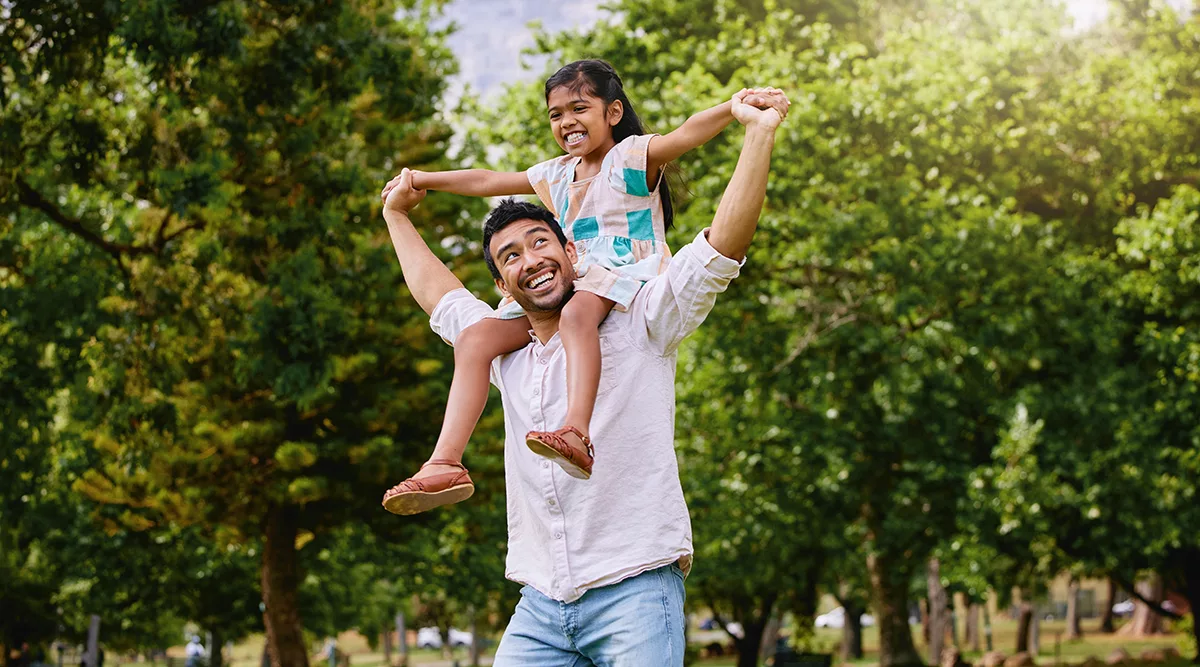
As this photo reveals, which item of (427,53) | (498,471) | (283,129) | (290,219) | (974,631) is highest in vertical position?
(427,53)

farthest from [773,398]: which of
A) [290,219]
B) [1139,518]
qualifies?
[290,219]

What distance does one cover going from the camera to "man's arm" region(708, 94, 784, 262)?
295 centimetres

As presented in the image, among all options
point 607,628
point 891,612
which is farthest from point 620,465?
point 891,612

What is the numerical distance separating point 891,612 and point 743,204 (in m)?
21.8

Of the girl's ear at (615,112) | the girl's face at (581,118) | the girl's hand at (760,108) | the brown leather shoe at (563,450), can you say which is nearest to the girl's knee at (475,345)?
the brown leather shoe at (563,450)

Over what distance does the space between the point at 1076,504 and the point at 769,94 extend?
14.8m

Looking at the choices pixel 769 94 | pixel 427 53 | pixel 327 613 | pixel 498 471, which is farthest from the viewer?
pixel 327 613

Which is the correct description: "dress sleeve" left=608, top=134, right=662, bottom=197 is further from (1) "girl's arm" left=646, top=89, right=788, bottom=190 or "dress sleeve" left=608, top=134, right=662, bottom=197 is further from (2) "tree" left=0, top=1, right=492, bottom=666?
(2) "tree" left=0, top=1, right=492, bottom=666

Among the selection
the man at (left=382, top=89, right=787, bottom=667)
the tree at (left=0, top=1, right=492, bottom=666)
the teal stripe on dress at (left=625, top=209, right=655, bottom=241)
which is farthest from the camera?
the tree at (left=0, top=1, right=492, bottom=666)

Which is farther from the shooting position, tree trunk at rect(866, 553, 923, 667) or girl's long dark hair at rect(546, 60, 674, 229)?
tree trunk at rect(866, 553, 923, 667)

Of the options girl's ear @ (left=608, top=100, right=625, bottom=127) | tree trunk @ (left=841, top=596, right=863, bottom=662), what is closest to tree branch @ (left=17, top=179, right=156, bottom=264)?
girl's ear @ (left=608, top=100, right=625, bottom=127)

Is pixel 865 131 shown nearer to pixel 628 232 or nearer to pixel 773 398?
pixel 773 398

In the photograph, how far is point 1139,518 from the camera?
16.5m

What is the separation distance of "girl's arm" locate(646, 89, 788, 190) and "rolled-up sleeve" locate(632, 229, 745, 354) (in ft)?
1.21
